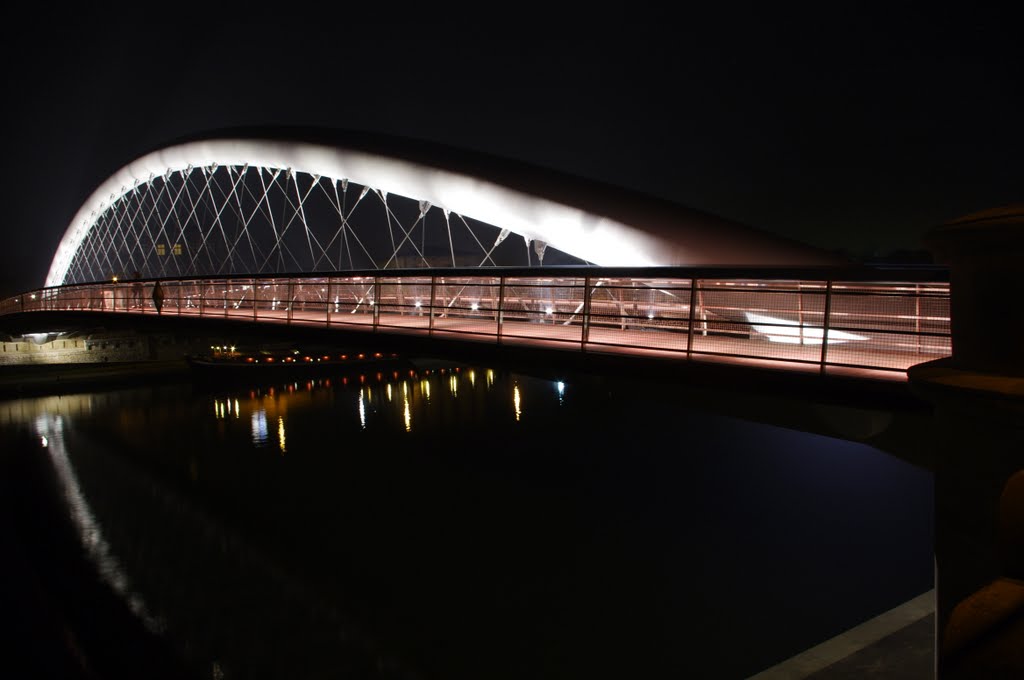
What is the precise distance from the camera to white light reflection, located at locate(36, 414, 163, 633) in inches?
504

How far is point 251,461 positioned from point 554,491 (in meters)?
11.3

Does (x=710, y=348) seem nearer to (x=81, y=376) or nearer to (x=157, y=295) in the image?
(x=157, y=295)

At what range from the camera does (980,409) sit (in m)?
2.88

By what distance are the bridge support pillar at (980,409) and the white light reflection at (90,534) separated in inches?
520

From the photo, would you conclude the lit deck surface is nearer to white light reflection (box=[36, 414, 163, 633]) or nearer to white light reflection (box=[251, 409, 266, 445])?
white light reflection (box=[36, 414, 163, 633])

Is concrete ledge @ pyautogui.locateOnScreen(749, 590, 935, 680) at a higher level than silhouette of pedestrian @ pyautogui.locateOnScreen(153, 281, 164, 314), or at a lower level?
lower

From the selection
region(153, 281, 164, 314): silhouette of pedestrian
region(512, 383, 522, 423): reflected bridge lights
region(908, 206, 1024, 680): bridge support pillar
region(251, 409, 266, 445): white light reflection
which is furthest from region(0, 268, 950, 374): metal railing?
region(512, 383, 522, 423): reflected bridge lights

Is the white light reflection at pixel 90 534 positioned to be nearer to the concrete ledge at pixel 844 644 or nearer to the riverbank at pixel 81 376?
the concrete ledge at pixel 844 644

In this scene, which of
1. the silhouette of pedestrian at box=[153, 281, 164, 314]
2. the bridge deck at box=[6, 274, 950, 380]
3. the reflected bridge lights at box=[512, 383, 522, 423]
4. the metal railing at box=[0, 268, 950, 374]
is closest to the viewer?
the metal railing at box=[0, 268, 950, 374]

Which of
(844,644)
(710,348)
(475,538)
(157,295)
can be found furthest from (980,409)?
(157,295)

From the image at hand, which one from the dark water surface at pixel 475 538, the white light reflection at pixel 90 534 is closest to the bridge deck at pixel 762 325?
the dark water surface at pixel 475 538

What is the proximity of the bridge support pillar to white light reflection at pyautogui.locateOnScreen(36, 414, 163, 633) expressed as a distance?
43.4 feet

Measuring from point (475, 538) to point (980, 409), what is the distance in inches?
604

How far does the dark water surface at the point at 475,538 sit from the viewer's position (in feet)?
38.9
